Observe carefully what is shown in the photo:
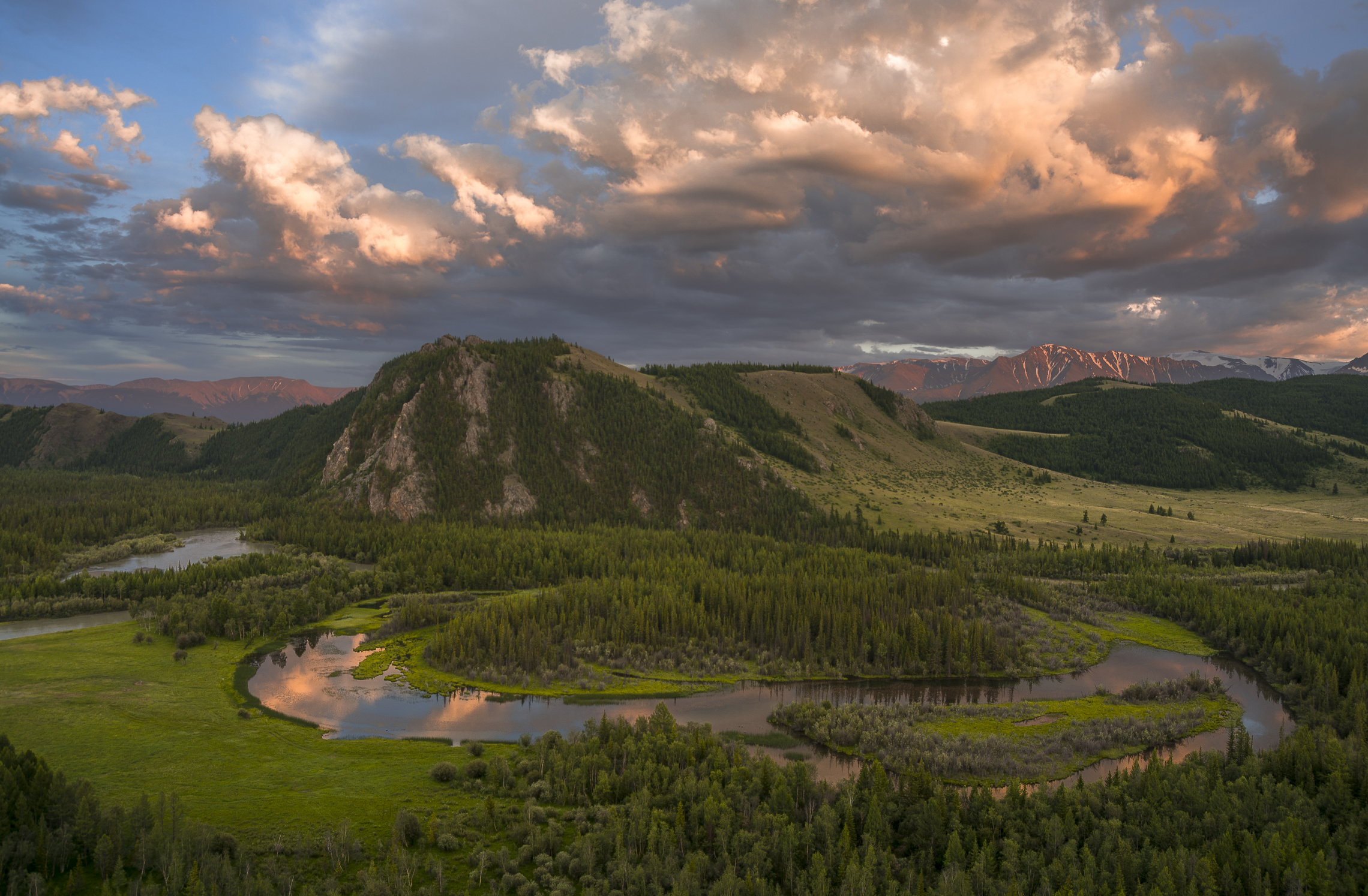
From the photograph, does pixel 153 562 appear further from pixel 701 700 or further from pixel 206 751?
pixel 701 700

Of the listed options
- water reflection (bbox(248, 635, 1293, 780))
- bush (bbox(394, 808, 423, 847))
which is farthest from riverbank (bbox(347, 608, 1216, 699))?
bush (bbox(394, 808, 423, 847))

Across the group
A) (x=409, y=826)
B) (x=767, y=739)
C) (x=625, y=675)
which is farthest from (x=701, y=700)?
(x=409, y=826)

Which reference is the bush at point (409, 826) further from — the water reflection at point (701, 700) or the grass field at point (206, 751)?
the water reflection at point (701, 700)

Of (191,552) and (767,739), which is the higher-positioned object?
(191,552)

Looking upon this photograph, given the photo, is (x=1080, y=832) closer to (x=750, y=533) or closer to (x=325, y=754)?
(x=325, y=754)

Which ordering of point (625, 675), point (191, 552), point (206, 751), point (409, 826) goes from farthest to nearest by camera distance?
point (191, 552), point (625, 675), point (206, 751), point (409, 826)

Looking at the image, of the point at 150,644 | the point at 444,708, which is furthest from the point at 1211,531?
the point at 150,644

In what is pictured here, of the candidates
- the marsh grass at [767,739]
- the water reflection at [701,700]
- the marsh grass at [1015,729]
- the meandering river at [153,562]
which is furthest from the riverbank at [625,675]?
the meandering river at [153,562]
